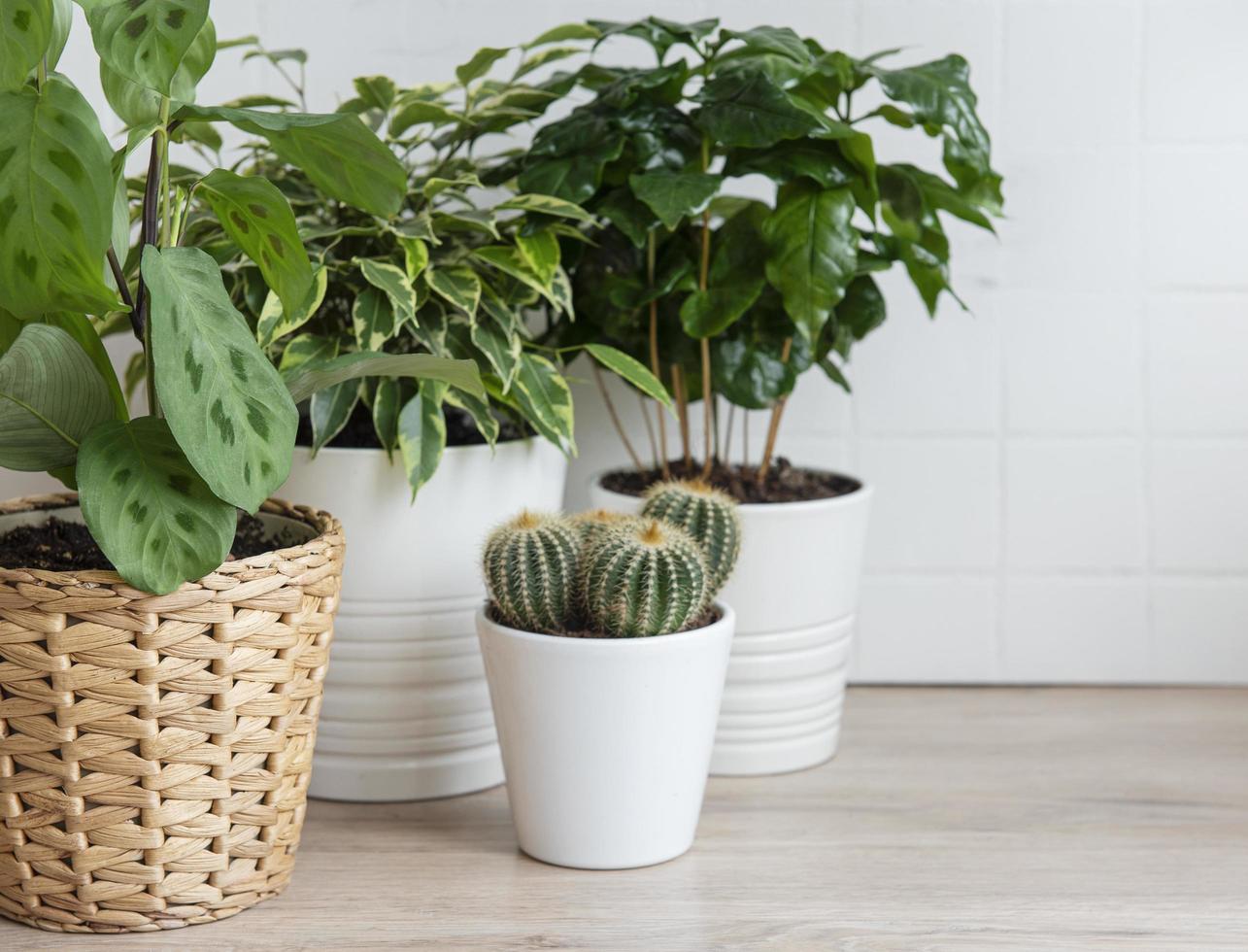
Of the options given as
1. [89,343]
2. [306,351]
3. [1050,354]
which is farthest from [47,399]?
[1050,354]

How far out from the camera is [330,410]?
3.78 feet

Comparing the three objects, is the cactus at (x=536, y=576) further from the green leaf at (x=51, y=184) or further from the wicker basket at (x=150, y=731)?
the green leaf at (x=51, y=184)

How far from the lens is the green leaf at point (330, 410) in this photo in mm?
1146

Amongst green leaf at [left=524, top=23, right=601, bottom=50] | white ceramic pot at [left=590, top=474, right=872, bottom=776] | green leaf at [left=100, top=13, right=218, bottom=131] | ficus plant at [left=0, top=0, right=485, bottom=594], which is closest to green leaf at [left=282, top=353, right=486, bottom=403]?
ficus plant at [left=0, top=0, right=485, bottom=594]

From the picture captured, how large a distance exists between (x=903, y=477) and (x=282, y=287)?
0.88 m

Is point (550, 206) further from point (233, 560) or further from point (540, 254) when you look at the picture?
point (233, 560)

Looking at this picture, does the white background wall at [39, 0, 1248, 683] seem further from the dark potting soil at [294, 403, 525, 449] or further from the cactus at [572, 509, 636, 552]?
the cactus at [572, 509, 636, 552]

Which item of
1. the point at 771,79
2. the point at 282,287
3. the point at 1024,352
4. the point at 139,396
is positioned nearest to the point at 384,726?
the point at 282,287

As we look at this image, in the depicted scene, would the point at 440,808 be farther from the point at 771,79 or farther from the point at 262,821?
the point at 771,79

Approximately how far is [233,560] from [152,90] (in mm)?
339

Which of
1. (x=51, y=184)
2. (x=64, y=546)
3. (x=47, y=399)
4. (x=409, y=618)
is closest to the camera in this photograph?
(x=51, y=184)

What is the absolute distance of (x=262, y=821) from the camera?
3.27ft

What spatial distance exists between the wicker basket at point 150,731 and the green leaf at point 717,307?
0.43 m

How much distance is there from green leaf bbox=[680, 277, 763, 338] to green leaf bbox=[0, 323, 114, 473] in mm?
550
